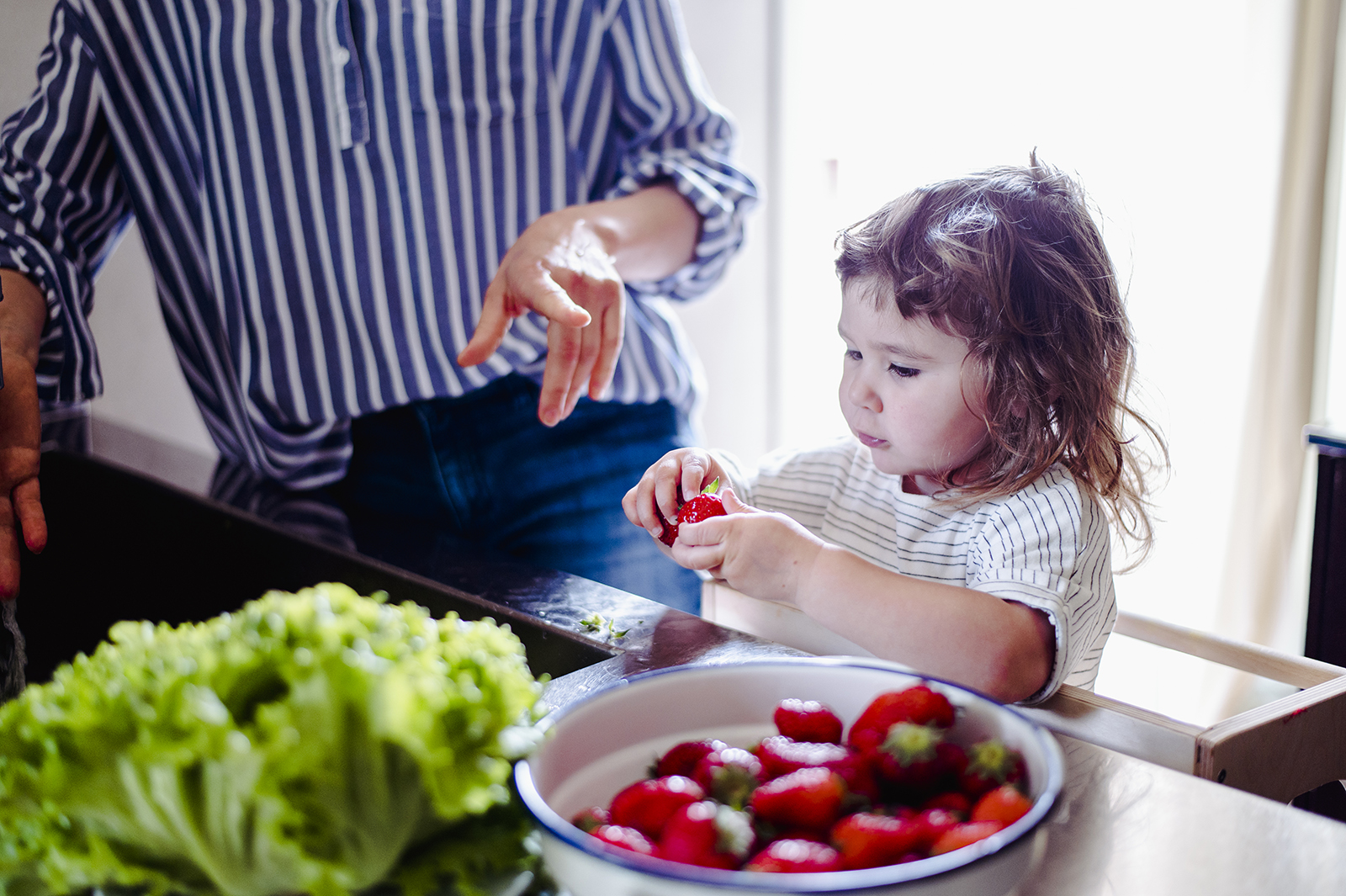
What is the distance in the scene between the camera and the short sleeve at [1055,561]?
3.11 feet

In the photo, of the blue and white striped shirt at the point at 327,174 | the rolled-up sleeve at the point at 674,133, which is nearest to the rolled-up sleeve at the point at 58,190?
the blue and white striped shirt at the point at 327,174

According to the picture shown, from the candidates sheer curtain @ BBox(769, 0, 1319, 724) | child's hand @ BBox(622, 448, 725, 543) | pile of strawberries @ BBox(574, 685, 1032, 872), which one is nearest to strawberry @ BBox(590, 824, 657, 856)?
pile of strawberries @ BBox(574, 685, 1032, 872)

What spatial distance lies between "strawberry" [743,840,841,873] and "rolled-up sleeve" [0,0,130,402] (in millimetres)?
1252

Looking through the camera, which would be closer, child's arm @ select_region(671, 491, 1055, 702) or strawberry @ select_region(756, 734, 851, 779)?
strawberry @ select_region(756, 734, 851, 779)

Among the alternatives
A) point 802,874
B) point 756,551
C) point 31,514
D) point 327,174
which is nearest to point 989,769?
point 802,874

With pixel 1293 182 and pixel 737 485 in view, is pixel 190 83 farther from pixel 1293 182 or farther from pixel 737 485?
pixel 1293 182

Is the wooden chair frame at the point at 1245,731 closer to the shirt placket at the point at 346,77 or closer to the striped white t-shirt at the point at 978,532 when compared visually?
the striped white t-shirt at the point at 978,532

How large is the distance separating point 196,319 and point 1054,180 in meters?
1.17

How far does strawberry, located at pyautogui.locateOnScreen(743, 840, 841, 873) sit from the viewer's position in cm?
45

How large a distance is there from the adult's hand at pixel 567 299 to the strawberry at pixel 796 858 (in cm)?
63

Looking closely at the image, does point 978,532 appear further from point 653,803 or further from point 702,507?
point 653,803

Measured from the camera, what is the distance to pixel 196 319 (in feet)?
4.75

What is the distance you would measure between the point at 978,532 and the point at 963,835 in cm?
69

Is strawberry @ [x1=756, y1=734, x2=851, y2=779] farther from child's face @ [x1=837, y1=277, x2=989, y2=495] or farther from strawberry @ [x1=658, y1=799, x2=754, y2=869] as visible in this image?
child's face @ [x1=837, y1=277, x2=989, y2=495]
